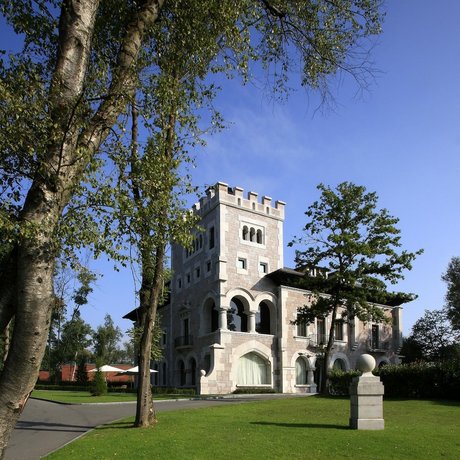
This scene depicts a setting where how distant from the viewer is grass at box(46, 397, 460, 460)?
895 cm

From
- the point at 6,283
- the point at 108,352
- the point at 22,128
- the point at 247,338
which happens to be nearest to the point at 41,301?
the point at 6,283

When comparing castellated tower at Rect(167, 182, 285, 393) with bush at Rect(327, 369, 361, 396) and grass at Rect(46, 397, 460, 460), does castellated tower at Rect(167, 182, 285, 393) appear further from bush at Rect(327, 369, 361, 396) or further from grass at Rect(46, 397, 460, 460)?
grass at Rect(46, 397, 460, 460)

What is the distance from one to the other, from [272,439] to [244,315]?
1032 inches

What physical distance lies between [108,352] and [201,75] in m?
74.4

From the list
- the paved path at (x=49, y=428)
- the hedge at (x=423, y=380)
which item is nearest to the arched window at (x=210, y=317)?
the hedge at (x=423, y=380)

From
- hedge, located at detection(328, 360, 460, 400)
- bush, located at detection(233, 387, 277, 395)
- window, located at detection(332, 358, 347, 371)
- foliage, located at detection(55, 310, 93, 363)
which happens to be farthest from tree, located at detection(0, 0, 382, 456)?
foliage, located at detection(55, 310, 93, 363)

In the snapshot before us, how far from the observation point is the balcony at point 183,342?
3850cm

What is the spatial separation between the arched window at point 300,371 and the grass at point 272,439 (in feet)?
73.6

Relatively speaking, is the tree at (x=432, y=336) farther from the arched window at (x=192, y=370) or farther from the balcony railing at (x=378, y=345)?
the arched window at (x=192, y=370)

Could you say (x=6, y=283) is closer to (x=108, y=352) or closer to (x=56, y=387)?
(x=56, y=387)

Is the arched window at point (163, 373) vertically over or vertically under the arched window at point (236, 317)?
under

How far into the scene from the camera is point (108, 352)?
Answer: 78188 millimetres

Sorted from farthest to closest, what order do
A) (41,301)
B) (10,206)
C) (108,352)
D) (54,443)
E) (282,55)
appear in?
(108,352), (54,443), (282,55), (10,206), (41,301)

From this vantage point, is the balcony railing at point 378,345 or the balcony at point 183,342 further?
the balcony railing at point 378,345
